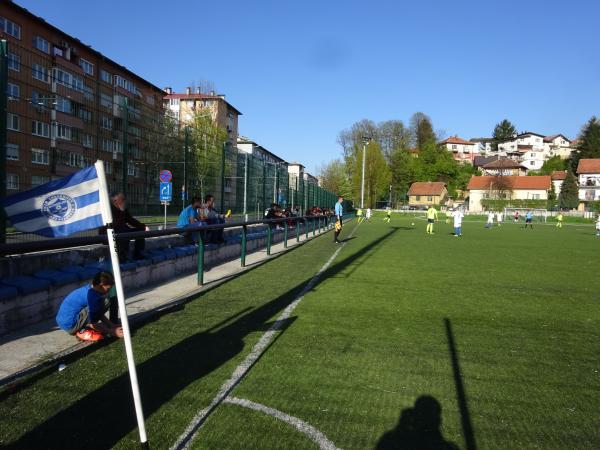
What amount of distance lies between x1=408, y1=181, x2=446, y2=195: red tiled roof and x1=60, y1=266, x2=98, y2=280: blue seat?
104 meters

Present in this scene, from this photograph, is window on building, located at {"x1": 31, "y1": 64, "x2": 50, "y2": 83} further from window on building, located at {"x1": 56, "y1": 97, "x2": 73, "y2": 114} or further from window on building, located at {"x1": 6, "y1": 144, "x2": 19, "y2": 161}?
window on building, located at {"x1": 6, "y1": 144, "x2": 19, "y2": 161}

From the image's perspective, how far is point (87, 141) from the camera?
25.3ft

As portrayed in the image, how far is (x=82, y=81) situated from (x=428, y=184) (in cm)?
10574

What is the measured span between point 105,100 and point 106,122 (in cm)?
38

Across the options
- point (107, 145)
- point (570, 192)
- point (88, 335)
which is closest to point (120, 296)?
point (88, 335)

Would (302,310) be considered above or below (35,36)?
below

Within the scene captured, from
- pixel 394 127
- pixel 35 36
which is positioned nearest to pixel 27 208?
pixel 35 36

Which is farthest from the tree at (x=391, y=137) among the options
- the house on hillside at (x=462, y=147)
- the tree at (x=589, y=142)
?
the house on hillside at (x=462, y=147)

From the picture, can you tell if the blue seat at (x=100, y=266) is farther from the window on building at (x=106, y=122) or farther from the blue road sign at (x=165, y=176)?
the blue road sign at (x=165, y=176)

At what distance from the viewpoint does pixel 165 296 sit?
295 inches

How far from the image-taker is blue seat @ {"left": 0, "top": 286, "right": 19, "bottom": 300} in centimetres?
501

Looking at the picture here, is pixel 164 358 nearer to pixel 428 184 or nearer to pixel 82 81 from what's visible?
pixel 82 81

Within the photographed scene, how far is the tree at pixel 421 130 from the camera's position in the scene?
4235 inches

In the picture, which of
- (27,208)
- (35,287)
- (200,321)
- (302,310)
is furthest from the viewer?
(302,310)
